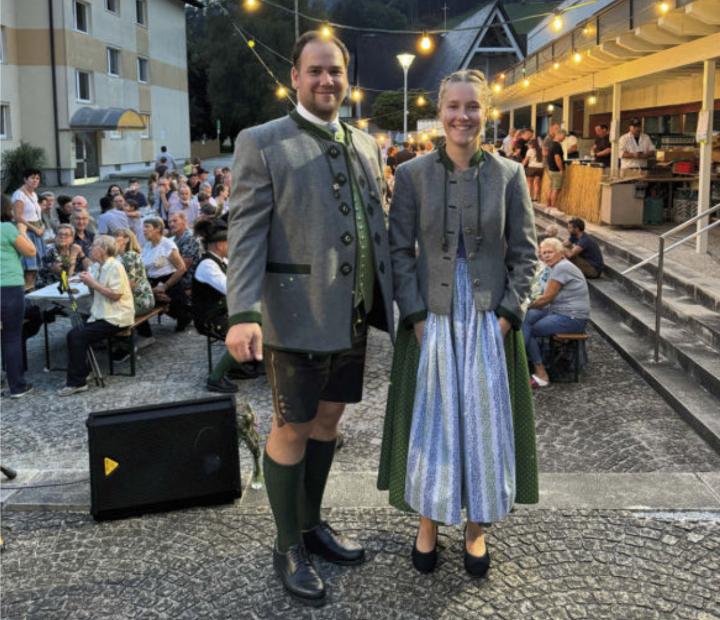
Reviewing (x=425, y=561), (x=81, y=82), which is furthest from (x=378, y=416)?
(x=81, y=82)

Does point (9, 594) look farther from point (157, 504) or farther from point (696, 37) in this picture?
point (696, 37)

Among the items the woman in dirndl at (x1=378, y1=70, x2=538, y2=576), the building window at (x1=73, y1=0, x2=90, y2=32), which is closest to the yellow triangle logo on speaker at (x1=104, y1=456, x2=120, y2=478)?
the woman in dirndl at (x1=378, y1=70, x2=538, y2=576)

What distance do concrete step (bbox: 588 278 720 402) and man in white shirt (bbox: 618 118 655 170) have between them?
491 cm

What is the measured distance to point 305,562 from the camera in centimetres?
317

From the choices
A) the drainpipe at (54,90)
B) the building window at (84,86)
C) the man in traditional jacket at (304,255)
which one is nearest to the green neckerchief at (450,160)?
the man in traditional jacket at (304,255)

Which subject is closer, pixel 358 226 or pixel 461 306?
pixel 358 226

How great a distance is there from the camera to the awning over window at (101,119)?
26.3 metres

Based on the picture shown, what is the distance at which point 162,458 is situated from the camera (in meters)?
3.93

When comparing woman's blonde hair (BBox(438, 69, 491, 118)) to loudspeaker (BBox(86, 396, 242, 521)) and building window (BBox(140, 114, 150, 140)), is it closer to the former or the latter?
loudspeaker (BBox(86, 396, 242, 521))

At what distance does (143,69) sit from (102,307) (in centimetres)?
2981

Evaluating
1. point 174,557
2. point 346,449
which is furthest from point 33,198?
point 174,557

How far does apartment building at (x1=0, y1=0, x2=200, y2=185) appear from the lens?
1023 inches

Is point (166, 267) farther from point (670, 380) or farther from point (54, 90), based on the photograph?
point (54, 90)

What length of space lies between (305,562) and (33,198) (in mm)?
8644
